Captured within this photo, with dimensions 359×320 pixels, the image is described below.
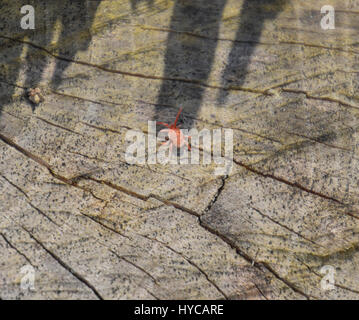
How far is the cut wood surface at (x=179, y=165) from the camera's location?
1.98 meters

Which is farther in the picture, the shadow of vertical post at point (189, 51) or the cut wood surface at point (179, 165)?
the shadow of vertical post at point (189, 51)

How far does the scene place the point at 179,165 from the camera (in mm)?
2168

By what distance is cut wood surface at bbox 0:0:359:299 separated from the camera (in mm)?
1984

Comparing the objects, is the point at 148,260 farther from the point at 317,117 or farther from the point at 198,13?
the point at 198,13

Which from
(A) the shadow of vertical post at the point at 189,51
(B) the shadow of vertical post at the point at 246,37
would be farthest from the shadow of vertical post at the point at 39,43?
(B) the shadow of vertical post at the point at 246,37

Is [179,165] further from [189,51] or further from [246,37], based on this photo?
[246,37]

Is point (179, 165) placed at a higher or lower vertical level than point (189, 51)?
lower

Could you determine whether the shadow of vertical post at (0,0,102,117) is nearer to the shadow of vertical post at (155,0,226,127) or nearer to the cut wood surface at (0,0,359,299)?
the cut wood surface at (0,0,359,299)

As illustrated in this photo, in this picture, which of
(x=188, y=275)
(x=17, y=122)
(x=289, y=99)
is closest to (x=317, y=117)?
(x=289, y=99)

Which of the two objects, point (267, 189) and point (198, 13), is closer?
point (267, 189)

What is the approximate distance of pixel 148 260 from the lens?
2.01 meters

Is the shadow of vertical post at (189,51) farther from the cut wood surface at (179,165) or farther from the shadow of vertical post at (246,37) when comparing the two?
the shadow of vertical post at (246,37)

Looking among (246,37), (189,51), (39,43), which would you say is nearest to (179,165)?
(189,51)

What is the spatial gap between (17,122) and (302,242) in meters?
1.84
